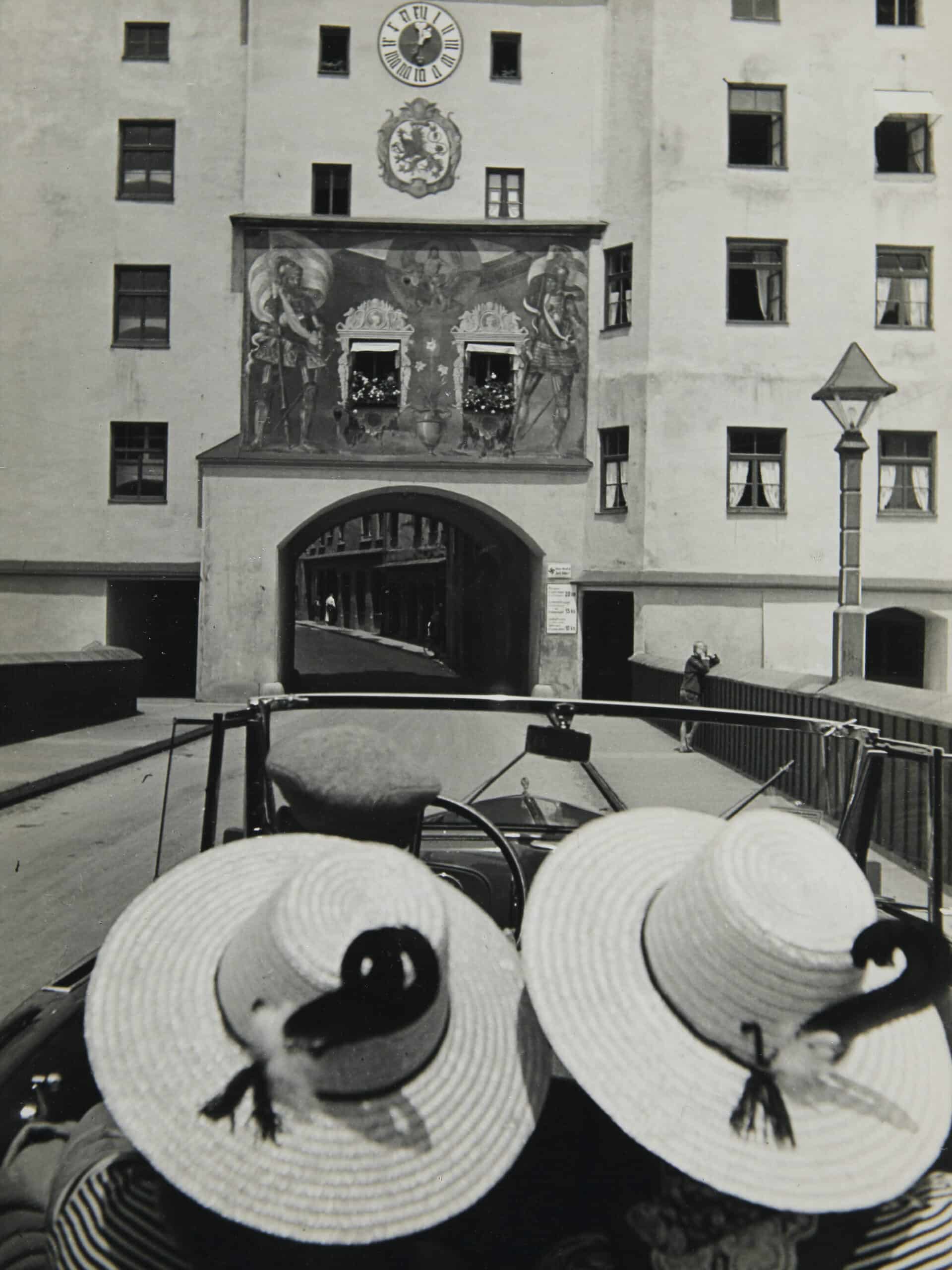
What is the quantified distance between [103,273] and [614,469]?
1164cm

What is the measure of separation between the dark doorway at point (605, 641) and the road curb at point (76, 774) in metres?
11.3

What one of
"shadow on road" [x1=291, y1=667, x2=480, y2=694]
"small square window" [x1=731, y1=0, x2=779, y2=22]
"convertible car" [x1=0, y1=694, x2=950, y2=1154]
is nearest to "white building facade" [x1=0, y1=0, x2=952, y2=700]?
"small square window" [x1=731, y1=0, x2=779, y2=22]

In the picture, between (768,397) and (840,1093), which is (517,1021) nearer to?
(840,1093)

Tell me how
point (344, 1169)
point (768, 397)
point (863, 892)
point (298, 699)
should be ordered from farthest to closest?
point (768, 397) → point (298, 699) → point (863, 892) → point (344, 1169)

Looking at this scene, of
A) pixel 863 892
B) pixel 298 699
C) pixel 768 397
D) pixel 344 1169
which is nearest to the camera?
pixel 344 1169

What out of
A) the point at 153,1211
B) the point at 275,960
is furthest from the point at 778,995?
the point at 153,1211

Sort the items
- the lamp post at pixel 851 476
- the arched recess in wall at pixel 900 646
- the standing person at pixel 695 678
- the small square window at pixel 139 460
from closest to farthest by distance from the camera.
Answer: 1. the lamp post at pixel 851 476
2. the standing person at pixel 695 678
3. the small square window at pixel 139 460
4. the arched recess in wall at pixel 900 646

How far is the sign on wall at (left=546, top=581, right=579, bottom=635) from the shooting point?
2591cm

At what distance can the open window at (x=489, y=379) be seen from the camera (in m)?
26.1

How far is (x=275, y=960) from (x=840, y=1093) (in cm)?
82

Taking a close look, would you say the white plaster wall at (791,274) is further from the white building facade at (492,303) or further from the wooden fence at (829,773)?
the wooden fence at (829,773)

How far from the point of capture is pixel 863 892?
1.80m

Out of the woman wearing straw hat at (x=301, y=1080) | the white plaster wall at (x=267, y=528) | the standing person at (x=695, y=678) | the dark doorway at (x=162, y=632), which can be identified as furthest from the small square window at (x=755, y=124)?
the woman wearing straw hat at (x=301, y=1080)

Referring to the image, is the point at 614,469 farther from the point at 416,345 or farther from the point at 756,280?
the point at 416,345
